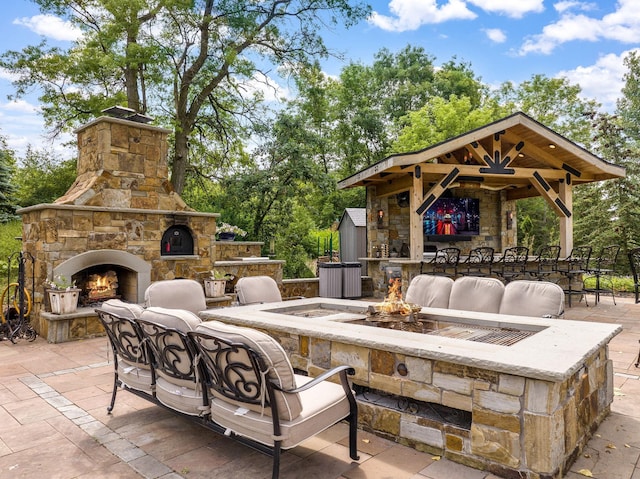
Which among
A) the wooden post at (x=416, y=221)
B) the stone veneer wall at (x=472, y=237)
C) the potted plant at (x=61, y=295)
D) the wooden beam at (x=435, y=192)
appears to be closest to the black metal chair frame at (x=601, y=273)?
the stone veneer wall at (x=472, y=237)

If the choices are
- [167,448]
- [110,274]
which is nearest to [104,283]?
[110,274]

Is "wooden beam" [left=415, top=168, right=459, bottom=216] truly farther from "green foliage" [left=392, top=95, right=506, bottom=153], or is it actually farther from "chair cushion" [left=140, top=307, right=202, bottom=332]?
"green foliage" [left=392, top=95, right=506, bottom=153]

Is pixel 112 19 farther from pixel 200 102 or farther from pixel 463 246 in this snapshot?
pixel 463 246

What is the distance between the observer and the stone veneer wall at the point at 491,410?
2.07 meters

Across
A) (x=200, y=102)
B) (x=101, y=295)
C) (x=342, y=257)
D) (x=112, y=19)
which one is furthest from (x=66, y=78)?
(x=342, y=257)

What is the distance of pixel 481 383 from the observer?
226 centimetres

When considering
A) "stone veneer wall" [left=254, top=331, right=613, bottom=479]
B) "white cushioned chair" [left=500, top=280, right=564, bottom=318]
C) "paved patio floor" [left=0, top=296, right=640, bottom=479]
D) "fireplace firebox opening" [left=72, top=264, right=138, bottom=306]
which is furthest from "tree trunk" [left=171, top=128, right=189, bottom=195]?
"stone veneer wall" [left=254, top=331, right=613, bottom=479]

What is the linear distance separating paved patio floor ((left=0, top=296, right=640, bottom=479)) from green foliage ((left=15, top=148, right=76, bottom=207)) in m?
9.18

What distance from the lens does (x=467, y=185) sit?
1060 cm

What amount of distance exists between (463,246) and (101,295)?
8.53 metres

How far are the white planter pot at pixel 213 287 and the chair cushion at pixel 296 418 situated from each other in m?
5.14

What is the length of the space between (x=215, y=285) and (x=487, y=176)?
636 centimetres

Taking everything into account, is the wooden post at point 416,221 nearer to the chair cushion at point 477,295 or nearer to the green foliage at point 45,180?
the chair cushion at point 477,295

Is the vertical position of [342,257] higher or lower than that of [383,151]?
lower
